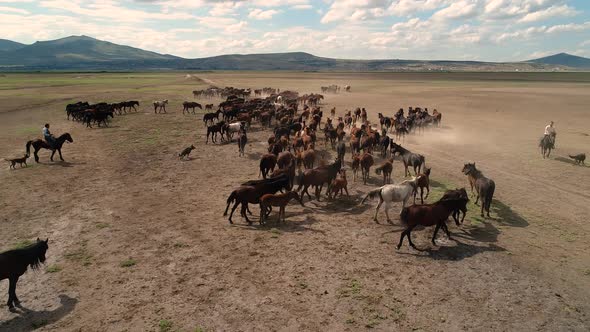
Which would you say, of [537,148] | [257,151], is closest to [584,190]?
[537,148]

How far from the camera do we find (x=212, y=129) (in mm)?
25141

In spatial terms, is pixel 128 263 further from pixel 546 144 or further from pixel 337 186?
pixel 546 144

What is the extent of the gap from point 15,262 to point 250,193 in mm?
6501

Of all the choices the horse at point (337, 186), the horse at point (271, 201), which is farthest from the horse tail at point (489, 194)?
the horse at point (271, 201)

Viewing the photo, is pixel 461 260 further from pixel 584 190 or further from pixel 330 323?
pixel 584 190

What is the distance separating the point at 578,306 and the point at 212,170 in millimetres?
15129

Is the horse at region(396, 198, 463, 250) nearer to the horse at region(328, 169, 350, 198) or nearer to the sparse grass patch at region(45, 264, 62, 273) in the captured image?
the horse at region(328, 169, 350, 198)

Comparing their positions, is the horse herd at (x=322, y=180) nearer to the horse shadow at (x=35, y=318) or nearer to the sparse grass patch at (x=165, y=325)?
the horse shadow at (x=35, y=318)

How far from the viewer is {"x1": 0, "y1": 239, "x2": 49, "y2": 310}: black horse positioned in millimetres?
8094

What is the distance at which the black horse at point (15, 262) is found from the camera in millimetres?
8094

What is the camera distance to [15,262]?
328 inches

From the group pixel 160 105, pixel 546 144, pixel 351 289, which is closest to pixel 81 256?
pixel 351 289

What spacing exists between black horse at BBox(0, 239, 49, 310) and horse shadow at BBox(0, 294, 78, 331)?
1.36 ft

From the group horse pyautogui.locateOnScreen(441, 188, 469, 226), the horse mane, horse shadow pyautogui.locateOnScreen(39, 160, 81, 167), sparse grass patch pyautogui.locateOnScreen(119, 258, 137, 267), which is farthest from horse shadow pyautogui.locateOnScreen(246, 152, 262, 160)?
the horse mane
